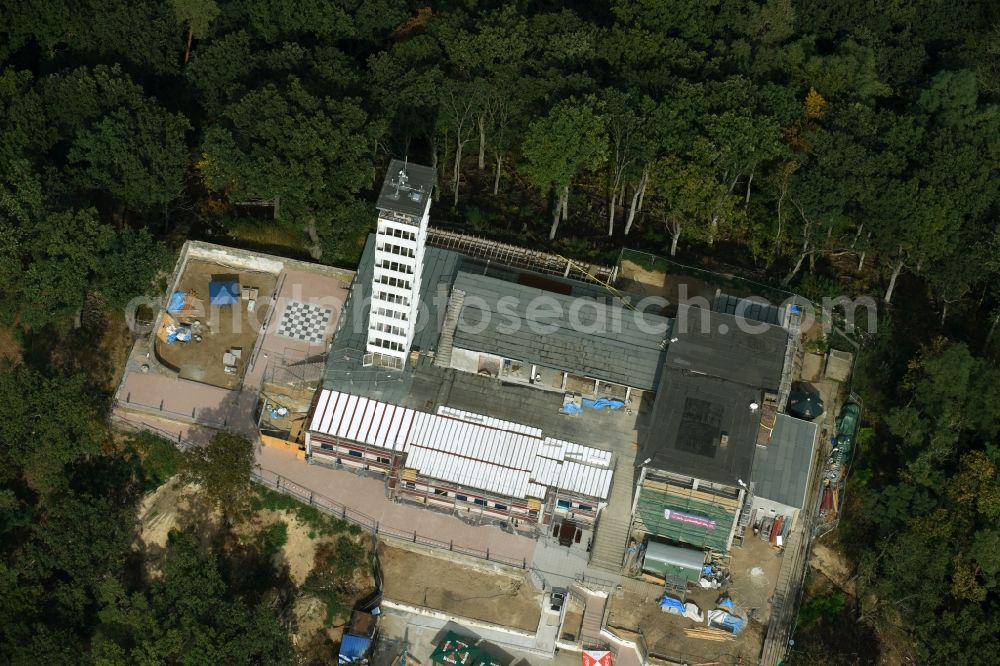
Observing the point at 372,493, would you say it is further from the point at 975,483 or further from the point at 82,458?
the point at 975,483

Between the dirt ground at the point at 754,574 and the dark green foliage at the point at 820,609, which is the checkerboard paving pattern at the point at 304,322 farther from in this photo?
the dark green foliage at the point at 820,609

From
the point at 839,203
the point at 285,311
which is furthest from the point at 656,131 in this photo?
the point at 285,311

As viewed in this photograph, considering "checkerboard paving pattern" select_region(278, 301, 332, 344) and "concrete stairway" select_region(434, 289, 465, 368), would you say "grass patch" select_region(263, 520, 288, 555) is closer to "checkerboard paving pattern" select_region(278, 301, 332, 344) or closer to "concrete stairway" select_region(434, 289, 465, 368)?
"checkerboard paving pattern" select_region(278, 301, 332, 344)

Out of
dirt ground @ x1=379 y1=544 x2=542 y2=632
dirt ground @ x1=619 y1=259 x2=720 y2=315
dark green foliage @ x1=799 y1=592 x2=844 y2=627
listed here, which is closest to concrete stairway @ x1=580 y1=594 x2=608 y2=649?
dirt ground @ x1=379 y1=544 x2=542 y2=632

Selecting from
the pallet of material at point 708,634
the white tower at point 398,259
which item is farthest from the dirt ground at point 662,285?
the pallet of material at point 708,634

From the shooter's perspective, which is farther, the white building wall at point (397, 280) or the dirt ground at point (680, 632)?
the dirt ground at point (680, 632)

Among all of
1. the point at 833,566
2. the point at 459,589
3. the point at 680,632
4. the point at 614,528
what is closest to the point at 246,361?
the point at 459,589
